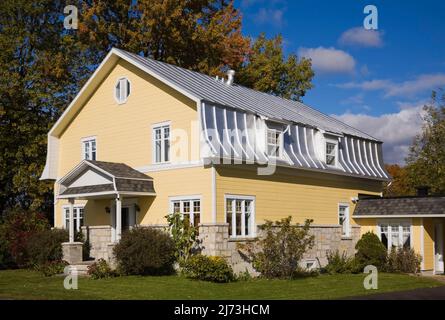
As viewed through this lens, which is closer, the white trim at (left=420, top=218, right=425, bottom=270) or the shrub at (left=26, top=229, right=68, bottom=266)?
the shrub at (left=26, top=229, right=68, bottom=266)

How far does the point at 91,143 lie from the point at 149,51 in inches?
472

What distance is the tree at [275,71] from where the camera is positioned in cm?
4344

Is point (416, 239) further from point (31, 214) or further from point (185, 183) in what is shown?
point (31, 214)

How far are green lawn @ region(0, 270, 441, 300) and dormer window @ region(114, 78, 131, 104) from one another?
330 inches

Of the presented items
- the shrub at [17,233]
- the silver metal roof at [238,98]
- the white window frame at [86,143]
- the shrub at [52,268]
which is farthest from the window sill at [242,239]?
the shrub at [17,233]

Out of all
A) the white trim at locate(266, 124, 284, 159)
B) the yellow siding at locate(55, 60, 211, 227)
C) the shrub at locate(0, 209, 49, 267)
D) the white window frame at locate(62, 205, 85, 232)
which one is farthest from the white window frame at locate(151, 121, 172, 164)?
the shrub at locate(0, 209, 49, 267)

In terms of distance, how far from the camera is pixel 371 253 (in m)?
27.8

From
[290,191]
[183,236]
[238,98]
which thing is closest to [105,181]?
[183,236]

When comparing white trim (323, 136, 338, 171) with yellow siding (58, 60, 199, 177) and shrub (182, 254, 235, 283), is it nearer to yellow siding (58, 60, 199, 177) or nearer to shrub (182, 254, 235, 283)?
yellow siding (58, 60, 199, 177)

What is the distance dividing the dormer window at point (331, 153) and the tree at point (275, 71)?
47.5 feet

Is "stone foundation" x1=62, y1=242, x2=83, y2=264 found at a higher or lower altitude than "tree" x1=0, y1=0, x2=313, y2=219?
lower

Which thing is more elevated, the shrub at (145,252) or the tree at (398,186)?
the tree at (398,186)

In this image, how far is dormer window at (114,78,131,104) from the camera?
2762 cm

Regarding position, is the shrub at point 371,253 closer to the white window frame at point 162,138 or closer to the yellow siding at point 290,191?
the yellow siding at point 290,191
